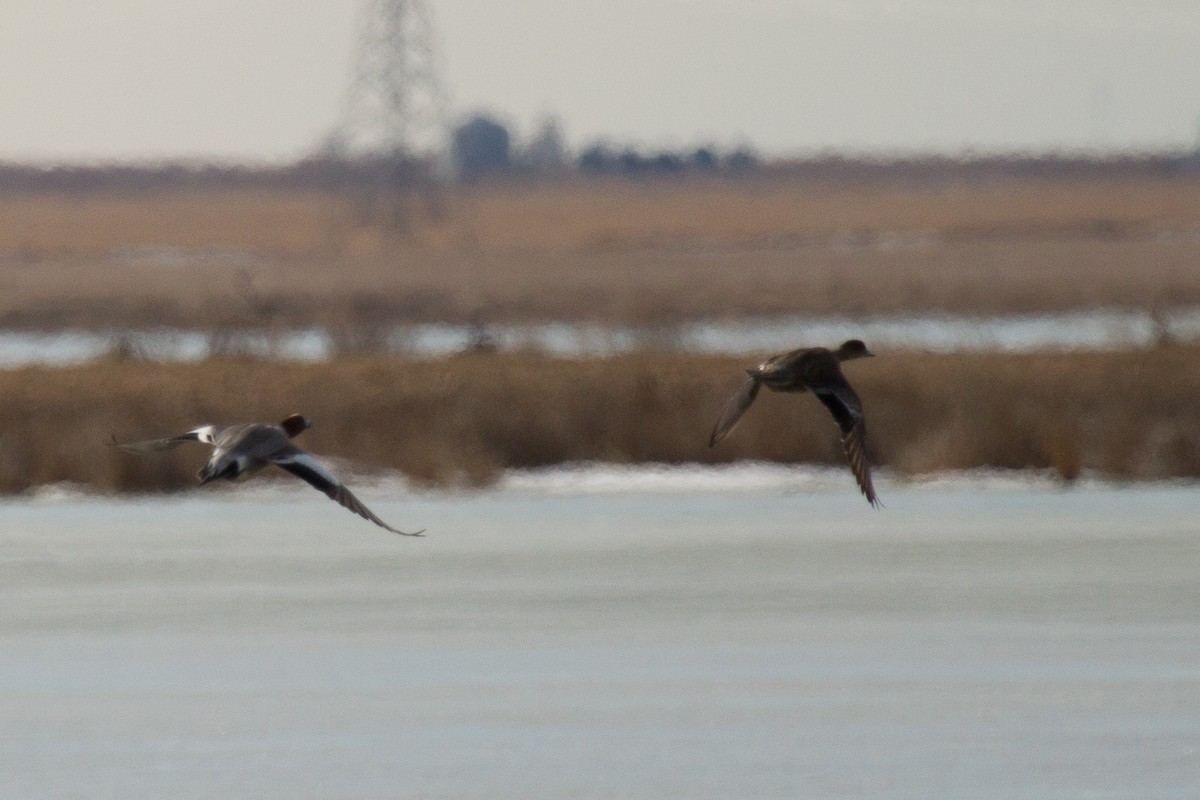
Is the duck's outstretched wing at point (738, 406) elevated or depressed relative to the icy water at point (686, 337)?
elevated

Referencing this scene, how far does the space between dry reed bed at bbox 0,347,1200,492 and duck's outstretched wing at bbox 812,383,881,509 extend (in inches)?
326

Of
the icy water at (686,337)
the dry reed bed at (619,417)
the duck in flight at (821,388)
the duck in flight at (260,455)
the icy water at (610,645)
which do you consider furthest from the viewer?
the icy water at (686,337)

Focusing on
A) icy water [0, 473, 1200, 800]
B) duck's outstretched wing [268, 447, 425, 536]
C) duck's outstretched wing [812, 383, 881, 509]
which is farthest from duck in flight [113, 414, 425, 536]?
duck's outstretched wing [812, 383, 881, 509]

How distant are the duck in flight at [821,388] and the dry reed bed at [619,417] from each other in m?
8.31

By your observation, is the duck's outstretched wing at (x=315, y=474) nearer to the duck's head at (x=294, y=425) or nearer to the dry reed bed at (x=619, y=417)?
the duck's head at (x=294, y=425)

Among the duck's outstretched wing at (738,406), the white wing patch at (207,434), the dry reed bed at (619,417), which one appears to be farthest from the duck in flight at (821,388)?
the dry reed bed at (619,417)

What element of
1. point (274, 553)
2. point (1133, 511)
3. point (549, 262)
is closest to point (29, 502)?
point (274, 553)

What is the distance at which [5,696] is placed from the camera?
1173 centimetres

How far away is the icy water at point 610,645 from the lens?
10.2 metres

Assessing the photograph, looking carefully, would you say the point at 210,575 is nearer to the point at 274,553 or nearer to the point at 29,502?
the point at 274,553

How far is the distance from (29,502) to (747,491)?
206 inches

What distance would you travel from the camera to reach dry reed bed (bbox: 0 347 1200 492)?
18609mm

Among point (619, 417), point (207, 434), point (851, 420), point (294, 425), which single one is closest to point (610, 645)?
point (851, 420)

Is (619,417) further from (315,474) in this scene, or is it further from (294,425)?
(315,474)
